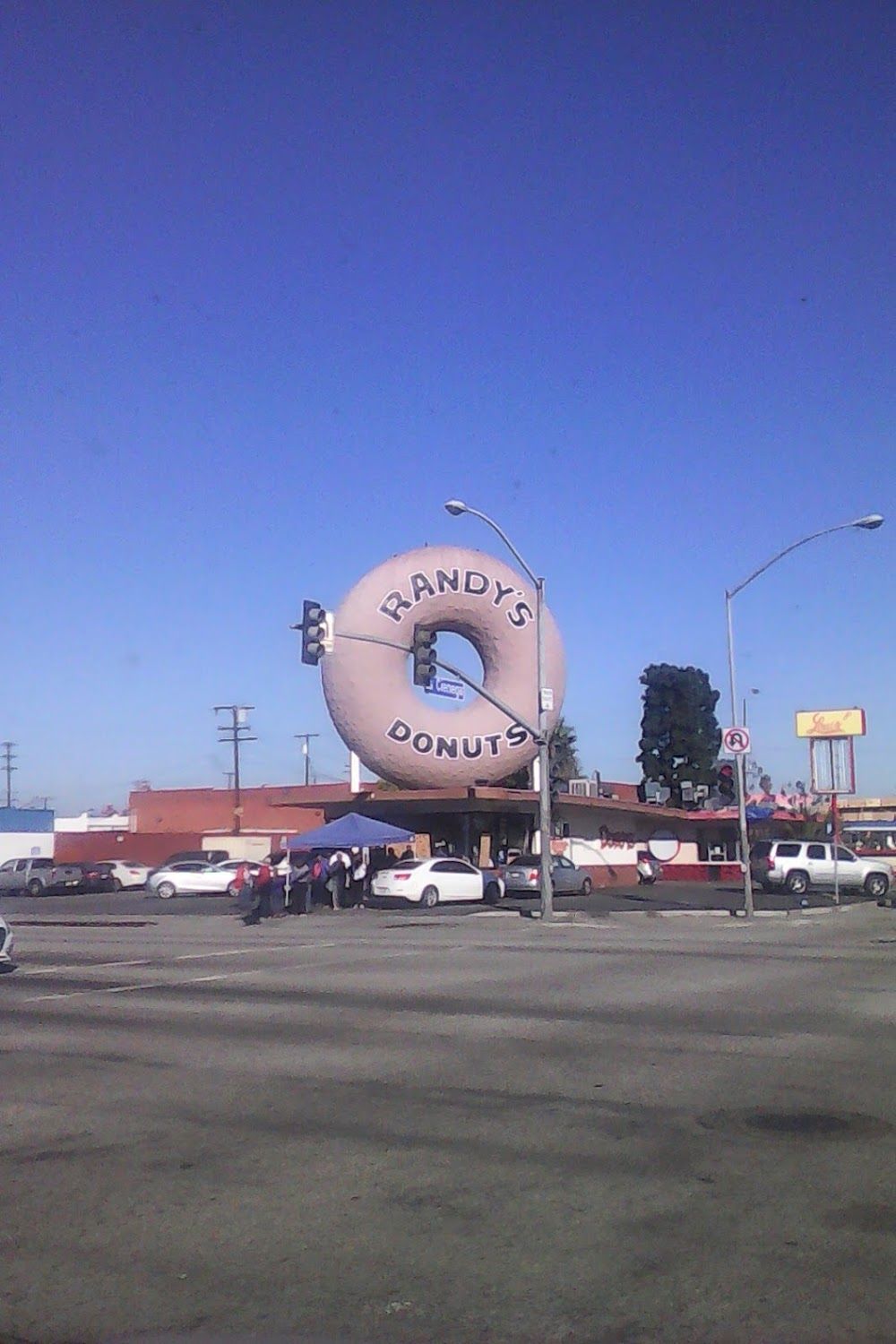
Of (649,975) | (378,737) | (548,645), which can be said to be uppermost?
(548,645)

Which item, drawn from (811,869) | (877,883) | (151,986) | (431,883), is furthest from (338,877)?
(151,986)

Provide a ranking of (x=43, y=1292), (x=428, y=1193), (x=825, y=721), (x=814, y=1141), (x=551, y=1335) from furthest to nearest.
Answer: (x=825, y=721) → (x=814, y=1141) → (x=428, y=1193) → (x=43, y=1292) → (x=551, y=1335)

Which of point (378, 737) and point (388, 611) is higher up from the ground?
point (388, 611)

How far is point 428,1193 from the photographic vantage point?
6.54 m

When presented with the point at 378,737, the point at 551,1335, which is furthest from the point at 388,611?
the point at 551,1335

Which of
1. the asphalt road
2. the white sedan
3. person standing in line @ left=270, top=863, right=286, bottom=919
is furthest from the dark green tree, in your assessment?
person standing in line @ left=270, top=863, right=286, bottom=919

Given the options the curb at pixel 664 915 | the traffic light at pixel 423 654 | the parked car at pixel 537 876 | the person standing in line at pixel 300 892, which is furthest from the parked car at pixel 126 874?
the traffic light at pixel 423 654

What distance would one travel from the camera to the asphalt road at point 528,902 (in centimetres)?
3572

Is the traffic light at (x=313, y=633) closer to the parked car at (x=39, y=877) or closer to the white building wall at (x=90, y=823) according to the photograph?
the parked car at (x=39, y=877)

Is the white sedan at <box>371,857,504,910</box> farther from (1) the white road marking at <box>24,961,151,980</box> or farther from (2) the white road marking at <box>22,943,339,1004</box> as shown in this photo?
(2) the white road marking at <box>22,943,339,1004</box>

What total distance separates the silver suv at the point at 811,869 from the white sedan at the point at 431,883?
10.7 metres

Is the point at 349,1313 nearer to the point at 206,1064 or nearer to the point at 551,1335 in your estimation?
the point at 551,1335

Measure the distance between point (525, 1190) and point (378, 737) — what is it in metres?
34.3

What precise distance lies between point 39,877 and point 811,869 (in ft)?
92.6
